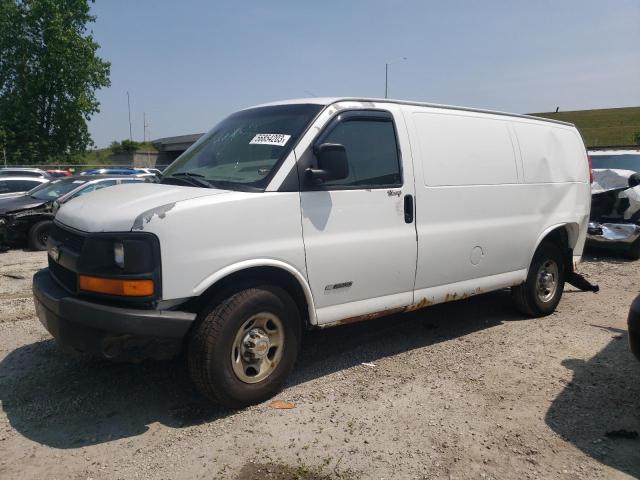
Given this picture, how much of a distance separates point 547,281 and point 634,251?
436 centimetres

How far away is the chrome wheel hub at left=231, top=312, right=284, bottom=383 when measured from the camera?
11.8 feet

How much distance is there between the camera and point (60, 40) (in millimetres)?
38594

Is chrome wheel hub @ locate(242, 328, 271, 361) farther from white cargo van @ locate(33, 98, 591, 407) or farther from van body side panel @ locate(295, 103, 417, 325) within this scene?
van body side panel @ locate(295, 103, 417, 325)

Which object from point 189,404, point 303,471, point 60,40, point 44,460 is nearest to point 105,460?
point 44,460

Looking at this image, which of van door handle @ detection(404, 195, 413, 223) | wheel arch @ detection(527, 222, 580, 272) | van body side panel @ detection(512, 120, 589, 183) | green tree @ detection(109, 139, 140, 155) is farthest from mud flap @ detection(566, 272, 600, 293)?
green tree @ detection(109, 139, 140, 155)

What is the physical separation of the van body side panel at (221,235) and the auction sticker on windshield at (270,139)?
43 centimetres

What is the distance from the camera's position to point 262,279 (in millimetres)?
3723

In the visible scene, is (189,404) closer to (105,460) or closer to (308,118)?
(105,460)

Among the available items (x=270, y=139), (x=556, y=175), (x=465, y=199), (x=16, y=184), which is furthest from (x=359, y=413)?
(x=16, y=184)

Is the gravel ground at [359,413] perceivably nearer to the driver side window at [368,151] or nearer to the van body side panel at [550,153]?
the driver side window at [368,151]

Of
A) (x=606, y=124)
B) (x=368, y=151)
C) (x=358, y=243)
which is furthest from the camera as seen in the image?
(x=606, y=124)

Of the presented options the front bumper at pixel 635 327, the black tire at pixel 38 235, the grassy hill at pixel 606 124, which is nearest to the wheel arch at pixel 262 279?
the front bumper at pixel 635 327

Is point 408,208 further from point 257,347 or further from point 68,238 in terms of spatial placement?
point 68,238

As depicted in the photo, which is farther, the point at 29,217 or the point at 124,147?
the point at 124,147
